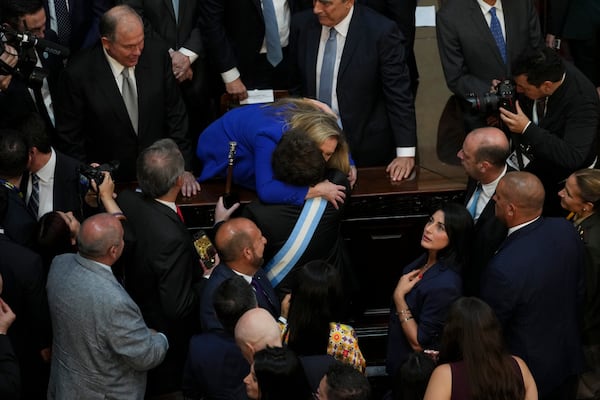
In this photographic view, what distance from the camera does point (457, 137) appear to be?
5512 mm

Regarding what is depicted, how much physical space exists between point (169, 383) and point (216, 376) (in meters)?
0.82

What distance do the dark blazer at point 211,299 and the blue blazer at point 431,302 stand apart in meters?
0.53

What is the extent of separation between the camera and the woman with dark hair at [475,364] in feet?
11.2

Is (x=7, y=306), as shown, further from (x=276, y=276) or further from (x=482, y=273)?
(x=482, y=273)

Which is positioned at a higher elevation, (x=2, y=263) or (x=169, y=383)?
(x=2, y=263)

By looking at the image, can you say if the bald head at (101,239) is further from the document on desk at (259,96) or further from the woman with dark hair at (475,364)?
the document on desk at (259,96)

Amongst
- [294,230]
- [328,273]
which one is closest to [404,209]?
[294,230]

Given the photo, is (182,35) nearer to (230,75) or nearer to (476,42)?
(230,75)

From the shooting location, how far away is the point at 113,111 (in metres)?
5.01

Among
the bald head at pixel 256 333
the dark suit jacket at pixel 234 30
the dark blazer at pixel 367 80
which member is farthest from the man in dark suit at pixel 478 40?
the bald head at pixel 256 333

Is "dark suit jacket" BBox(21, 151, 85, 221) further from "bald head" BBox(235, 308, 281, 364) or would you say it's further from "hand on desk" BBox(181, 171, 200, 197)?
"bald head" BBox(235, 308, 281, 364)

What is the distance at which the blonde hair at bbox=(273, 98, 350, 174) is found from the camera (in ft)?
14.4

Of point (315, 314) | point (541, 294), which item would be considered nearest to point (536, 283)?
point (541, 294)

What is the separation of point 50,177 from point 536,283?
2.18m
